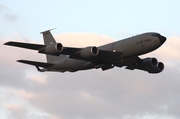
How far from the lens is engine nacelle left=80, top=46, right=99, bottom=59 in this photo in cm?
6688

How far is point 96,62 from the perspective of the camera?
227ft

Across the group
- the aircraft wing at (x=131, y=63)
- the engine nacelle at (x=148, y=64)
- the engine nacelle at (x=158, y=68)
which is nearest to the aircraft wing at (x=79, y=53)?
the aircraft wing at (x=131, y=63)

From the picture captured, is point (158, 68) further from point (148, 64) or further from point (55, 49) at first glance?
point (55, 49)

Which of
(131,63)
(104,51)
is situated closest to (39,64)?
(104,51)

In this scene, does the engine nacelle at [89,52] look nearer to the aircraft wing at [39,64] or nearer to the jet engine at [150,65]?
the aircraft wing at [39,64]

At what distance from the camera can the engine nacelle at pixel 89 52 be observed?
66875 mm

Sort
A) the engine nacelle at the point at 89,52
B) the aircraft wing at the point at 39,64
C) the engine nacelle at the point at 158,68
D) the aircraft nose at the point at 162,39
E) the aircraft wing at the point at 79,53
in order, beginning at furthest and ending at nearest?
the engine nacelle at the point at 158,68 → the aircraft wing at the point at 39,64 → the aircraft nose at the point at 162,39 → the engine nacelle at the point at 89,52 → the aircraft wing at the point at 79,53

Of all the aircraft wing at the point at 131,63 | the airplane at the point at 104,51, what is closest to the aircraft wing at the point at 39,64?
the airplane at the point at 104,51

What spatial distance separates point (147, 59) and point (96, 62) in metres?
8.52

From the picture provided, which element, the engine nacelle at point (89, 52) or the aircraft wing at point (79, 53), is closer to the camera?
the aircraft wing at point (79, 53)

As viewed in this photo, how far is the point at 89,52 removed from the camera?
66875 mm

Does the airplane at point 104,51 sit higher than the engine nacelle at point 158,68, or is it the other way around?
the airplane at point 104,51

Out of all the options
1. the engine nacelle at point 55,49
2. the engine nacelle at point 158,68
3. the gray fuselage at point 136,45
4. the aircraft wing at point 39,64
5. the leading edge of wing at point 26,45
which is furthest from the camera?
the engine nacelle at point 158,68

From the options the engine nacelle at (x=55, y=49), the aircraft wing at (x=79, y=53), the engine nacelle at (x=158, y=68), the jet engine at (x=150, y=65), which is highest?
the engine nacelle at (x=55, y=49)
